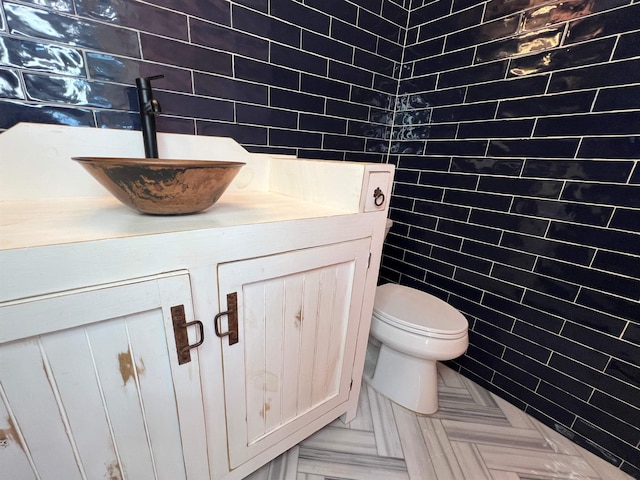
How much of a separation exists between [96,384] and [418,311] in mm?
1119

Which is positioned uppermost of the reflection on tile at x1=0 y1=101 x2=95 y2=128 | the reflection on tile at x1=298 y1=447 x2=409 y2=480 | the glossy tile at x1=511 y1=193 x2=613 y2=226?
the reflection on tile at x1=0 y1=101 x2=95 y2=128

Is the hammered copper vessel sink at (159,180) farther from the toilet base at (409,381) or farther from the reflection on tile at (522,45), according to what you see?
the reflection on tile at (522,45)

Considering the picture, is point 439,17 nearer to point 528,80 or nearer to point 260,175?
point 528,80

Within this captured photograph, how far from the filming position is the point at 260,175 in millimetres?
1151

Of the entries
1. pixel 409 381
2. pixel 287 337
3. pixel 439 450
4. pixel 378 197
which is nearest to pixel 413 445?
pixel 439 450

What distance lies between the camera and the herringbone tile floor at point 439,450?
1.01 m

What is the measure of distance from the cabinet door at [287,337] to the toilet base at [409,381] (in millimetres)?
375

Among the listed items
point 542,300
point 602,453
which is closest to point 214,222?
point 542,300

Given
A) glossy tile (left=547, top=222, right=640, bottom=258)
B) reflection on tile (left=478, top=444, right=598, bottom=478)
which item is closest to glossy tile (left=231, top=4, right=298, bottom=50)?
glossy tile (left=547, top=222, right=640, bottom=258)

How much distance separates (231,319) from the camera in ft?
2.24

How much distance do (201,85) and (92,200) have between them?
1.74 feet

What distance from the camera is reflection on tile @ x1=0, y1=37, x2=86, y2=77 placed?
2.39 ft

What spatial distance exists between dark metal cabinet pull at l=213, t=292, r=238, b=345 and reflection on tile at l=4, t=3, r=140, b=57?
83 cm

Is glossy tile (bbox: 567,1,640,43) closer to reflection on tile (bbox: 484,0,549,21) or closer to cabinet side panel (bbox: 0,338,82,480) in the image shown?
reflection on tile (bbox: 484,0,549,21)
